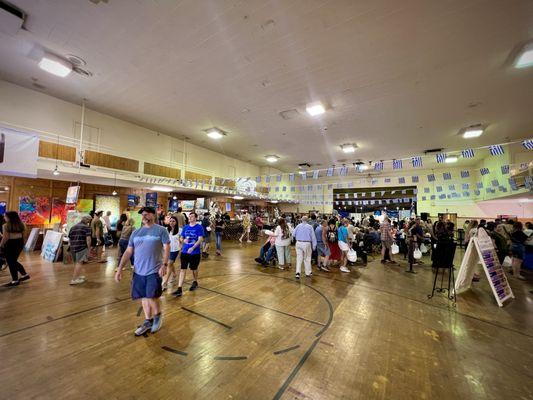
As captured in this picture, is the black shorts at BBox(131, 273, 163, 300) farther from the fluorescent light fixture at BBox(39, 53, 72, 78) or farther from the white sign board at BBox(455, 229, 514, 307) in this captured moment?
the fluorescent light fixture at BBox(39, 53, 72, 78)

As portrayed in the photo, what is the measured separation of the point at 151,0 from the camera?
144 inches

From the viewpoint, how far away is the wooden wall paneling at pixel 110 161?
7.86 meters

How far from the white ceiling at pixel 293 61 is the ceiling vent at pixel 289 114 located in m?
0.24

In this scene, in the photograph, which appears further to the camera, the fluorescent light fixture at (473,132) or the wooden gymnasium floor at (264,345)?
the fluorescent light fixture at (473,132)

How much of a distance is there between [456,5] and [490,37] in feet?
4.47

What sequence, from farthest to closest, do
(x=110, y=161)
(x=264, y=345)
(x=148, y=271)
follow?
(x=110, y=161) → (x=148, y=271) → (x=264, y=345)

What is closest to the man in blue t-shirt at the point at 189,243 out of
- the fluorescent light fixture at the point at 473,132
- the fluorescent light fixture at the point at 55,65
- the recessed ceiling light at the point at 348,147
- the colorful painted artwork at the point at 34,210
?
the fluorescent light fixture at the point at 55,65

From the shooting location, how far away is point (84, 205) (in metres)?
8.95

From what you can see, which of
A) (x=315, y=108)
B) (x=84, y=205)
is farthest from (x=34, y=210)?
(x=315, y=108)

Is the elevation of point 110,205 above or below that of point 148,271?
above

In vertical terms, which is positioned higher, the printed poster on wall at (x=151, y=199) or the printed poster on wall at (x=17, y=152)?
the printed poster on wall at (x=17, y=152)

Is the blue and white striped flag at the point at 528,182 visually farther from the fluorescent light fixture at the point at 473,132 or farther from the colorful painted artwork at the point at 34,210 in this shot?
the colorful painted artwork at the point at 34,210

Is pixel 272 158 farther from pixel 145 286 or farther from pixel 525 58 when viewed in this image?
pixel 145 286

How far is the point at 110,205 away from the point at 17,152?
16.6ft
